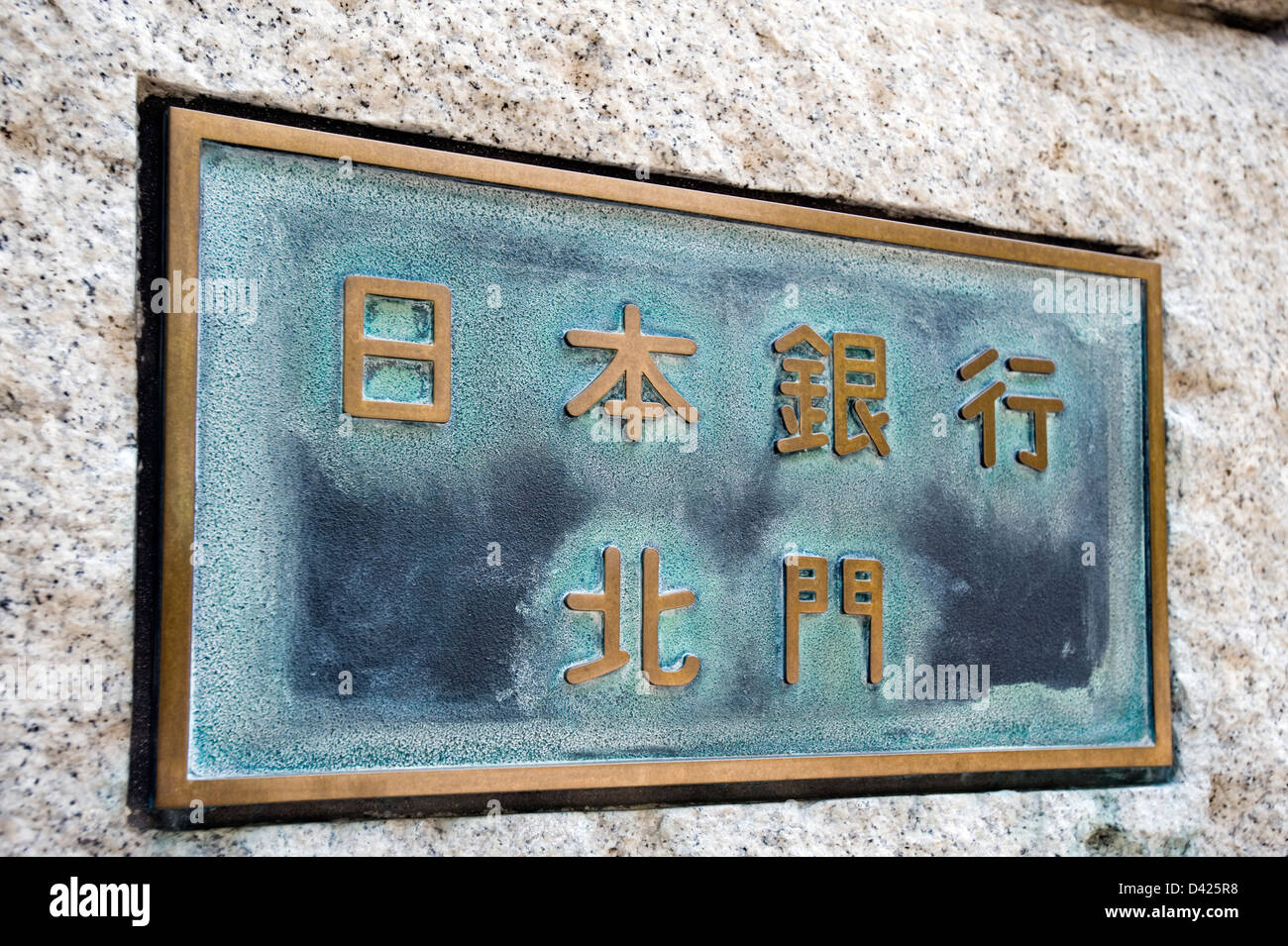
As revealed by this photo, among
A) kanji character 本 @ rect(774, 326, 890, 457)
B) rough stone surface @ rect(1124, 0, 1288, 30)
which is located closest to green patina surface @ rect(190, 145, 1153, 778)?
kanji character 本 @ rect(774, 326, 890, 457)

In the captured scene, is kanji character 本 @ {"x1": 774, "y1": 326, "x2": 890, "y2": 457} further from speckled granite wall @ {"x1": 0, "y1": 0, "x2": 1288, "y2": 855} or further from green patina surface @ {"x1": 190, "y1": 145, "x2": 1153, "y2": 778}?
speckled granite wall @ {"x1": 0, "y1": 0, "x2": 1288, "y2": 855}

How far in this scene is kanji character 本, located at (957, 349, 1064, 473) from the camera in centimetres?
246

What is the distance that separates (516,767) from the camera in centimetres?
197

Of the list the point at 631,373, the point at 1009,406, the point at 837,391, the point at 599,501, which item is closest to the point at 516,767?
the point at 599,501

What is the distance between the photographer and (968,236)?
2492 millimetres

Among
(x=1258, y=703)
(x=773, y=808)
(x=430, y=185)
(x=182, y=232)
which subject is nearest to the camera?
(x=182, y=232)

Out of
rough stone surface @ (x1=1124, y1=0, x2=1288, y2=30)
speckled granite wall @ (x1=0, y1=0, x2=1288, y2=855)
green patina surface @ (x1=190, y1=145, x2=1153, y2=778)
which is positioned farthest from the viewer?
rough stone surface @ (x1=1124, y1=0, x2=1288, y2=30)

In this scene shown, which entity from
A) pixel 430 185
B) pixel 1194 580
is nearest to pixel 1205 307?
pixel 1194 580

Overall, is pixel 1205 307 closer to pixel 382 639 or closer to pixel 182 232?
pixel 382 639

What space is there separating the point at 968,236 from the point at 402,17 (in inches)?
53.6

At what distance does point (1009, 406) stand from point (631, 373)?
Answer: 969 mm

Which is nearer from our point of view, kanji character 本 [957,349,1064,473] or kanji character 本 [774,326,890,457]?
kanji character 本 [774,326,890,457]

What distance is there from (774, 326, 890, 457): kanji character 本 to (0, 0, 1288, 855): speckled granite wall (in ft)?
1.14

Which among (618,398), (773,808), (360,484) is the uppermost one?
(618,398)
